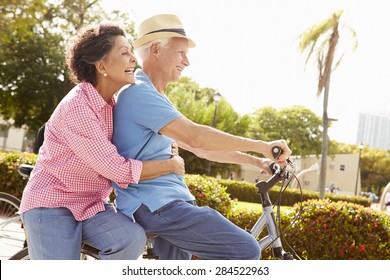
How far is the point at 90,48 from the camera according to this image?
1997 millimetres

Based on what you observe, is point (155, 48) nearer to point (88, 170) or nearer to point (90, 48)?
point (90, 48)

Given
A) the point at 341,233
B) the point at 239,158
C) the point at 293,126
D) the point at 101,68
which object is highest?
the point at 293,126

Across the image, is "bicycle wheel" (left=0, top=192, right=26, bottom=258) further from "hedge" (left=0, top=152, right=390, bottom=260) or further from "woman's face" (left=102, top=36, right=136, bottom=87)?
"woman's face" (left=102, top=36, right=136, bottom=87)

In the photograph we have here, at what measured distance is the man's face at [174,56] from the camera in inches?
80.6

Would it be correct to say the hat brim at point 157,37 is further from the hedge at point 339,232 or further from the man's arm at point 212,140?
the hedge at point 339,232

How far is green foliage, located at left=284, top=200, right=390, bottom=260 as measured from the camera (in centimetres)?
507

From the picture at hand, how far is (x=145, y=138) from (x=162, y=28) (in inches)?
16.3

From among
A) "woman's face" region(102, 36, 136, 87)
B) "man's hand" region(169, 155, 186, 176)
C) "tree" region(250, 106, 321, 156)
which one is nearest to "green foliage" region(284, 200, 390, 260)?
"man's hand" region(169, 155, 186, 176)

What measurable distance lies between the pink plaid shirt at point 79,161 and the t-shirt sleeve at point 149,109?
0.13 metres

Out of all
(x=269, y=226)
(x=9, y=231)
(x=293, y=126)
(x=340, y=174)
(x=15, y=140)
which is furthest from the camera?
(x=340, y=174)

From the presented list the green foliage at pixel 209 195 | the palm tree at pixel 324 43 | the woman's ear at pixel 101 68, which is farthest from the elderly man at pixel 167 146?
the palm tree at pixel 324 43

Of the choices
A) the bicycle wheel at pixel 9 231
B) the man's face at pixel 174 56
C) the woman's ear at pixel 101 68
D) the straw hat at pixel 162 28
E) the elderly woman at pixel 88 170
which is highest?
the straw hat at pixel 162 28

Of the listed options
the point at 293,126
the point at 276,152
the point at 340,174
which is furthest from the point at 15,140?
the point at 276,152
